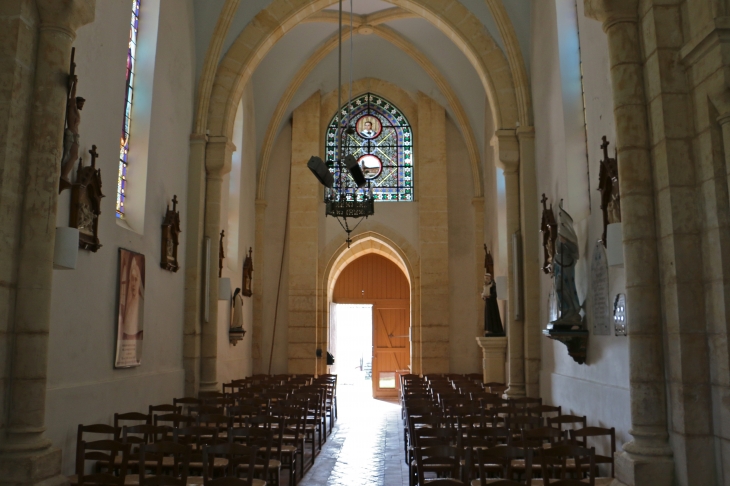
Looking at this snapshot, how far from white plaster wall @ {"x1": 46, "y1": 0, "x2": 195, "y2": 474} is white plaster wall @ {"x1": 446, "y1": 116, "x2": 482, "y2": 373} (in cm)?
868

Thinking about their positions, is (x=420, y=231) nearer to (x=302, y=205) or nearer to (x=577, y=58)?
(x=302, y=205)

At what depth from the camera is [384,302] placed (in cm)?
2139

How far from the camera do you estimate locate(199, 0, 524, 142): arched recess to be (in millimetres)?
11977

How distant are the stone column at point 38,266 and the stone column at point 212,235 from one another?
19.8 ft

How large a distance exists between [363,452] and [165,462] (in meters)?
4.00

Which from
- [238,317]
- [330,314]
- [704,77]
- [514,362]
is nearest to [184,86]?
[238,317]

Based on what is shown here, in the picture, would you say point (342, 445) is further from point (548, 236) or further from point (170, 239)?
point (548, 236)

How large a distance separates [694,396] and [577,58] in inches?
238

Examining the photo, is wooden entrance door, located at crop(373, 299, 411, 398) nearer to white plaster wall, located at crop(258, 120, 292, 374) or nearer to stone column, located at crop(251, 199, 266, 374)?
white plaster wall, located at crop(258, 120, 292, 374)

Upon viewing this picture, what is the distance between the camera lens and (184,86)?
11.4 metres

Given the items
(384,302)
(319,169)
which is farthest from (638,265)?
(384,302)

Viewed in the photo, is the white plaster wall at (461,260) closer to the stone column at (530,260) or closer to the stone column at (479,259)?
the stone column at (479,259)

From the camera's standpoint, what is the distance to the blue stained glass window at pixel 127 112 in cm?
954

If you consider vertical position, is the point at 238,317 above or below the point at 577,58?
below
